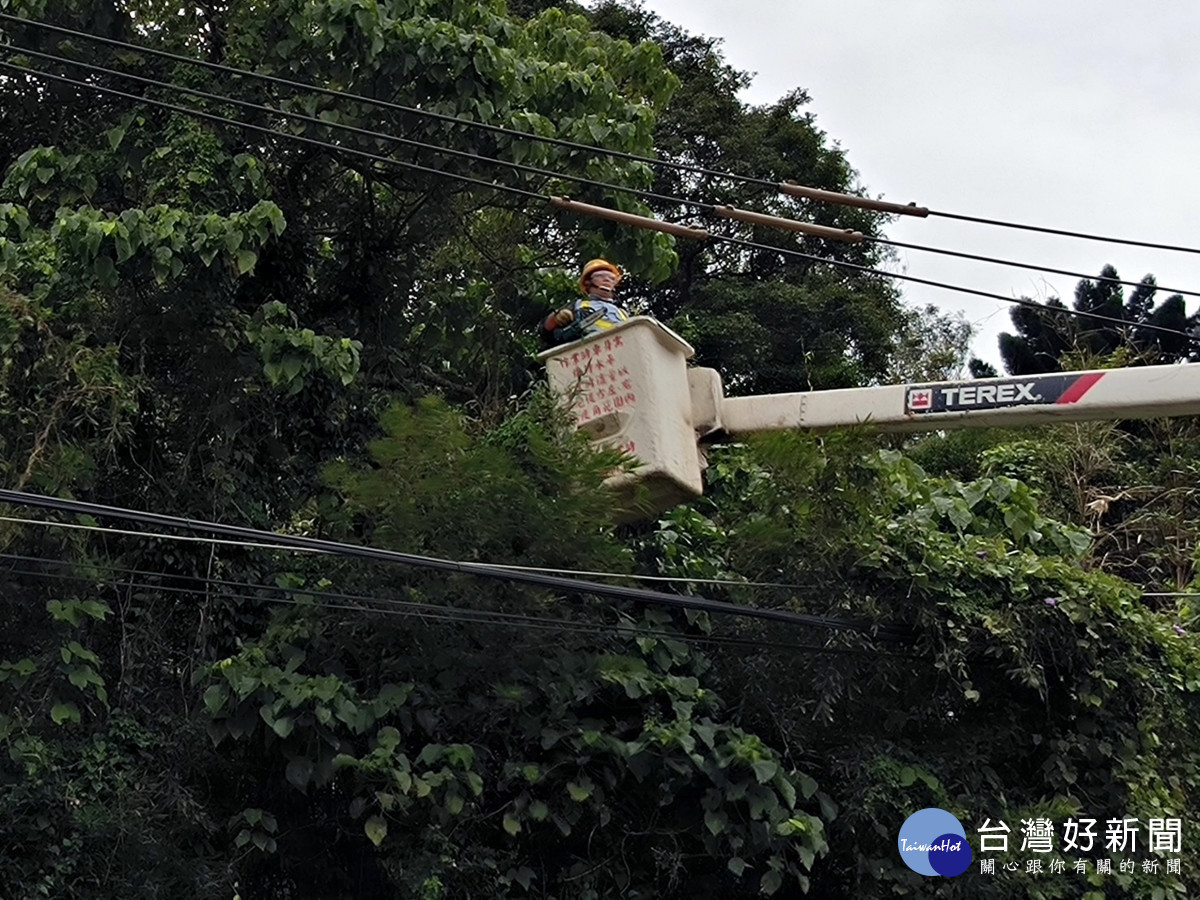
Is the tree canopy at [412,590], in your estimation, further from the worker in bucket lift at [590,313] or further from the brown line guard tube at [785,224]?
the brown line guard tube at [785,224]

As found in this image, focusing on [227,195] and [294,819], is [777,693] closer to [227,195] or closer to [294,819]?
[294,819]

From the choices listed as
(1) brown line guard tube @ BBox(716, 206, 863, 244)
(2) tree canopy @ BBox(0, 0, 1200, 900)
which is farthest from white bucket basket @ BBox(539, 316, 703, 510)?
(1) brown line guard tube @ BBox(716, 206, 863, 244)

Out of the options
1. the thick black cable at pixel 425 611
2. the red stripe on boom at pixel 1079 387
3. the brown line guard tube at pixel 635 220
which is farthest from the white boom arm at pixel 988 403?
the brown line guard tube at pixel 635 220

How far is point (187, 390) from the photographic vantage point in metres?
9.30

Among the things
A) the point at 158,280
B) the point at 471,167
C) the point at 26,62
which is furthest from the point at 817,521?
the point at 26,62

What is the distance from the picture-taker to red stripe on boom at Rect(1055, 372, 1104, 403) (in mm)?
7949

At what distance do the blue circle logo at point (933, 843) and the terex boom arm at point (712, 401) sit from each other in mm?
2022

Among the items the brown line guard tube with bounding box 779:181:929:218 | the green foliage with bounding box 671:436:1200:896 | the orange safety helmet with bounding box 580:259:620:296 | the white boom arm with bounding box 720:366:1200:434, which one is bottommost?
the green foliage with bounding box 671:436:1200:896

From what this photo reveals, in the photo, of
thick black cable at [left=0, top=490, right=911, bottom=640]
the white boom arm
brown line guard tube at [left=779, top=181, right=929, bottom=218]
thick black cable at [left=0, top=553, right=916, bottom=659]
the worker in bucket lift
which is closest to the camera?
thick black cable at [left=0, top=490, right=911, bottom=640]

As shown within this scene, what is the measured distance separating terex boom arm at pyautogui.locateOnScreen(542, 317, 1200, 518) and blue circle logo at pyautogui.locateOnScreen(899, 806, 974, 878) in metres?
2.02

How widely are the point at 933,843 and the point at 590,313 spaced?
10.9 ft

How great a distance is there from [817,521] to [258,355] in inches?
122

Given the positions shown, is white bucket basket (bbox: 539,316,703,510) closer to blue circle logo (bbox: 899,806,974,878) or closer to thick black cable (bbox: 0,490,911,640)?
thick black cable (bbox: 0,490,911,640)

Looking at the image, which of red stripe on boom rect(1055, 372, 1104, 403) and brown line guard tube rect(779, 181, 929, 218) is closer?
brown line guard tube rect(779, 181, 929, 218)
